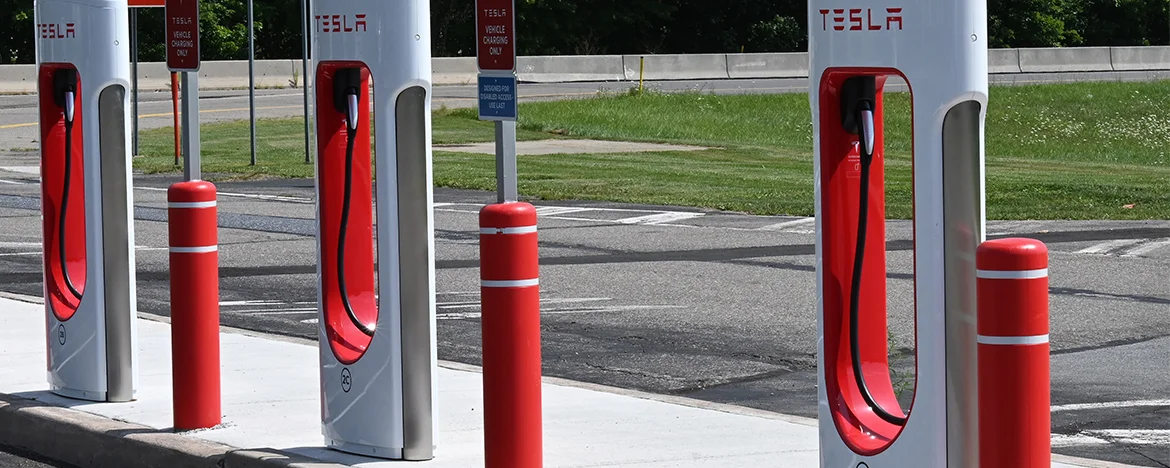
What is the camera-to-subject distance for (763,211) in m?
17.5

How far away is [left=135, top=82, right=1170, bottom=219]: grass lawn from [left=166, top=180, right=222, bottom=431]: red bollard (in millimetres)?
11100

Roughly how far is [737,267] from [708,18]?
46485 millimetres

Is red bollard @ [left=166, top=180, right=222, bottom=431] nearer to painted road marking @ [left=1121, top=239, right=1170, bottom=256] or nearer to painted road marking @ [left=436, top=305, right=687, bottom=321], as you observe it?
painted road marking @ [left=436, top=305, right=687, bottom=321]

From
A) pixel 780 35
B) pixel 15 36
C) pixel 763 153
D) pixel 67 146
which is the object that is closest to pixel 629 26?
pixel 780 35

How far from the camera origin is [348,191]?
6.63 m

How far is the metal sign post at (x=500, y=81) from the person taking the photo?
230 inches

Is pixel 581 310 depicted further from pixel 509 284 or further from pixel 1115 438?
pixel 509 284

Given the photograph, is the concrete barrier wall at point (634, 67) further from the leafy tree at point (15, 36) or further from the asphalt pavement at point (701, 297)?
the asphalt pavement at point (701, 297)

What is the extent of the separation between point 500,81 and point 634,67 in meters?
42.3

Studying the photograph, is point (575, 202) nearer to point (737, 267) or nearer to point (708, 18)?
point (737, 267)

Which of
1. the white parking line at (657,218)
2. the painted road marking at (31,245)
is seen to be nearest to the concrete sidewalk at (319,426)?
the painted road marking at (31,245)

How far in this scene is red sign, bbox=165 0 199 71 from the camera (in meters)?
7.02

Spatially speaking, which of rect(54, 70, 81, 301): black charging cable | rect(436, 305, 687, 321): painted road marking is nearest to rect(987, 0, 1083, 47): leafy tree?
rect(436, 305, 687, 321): painted road marking

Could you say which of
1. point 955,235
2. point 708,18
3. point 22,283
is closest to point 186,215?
point 955,235
